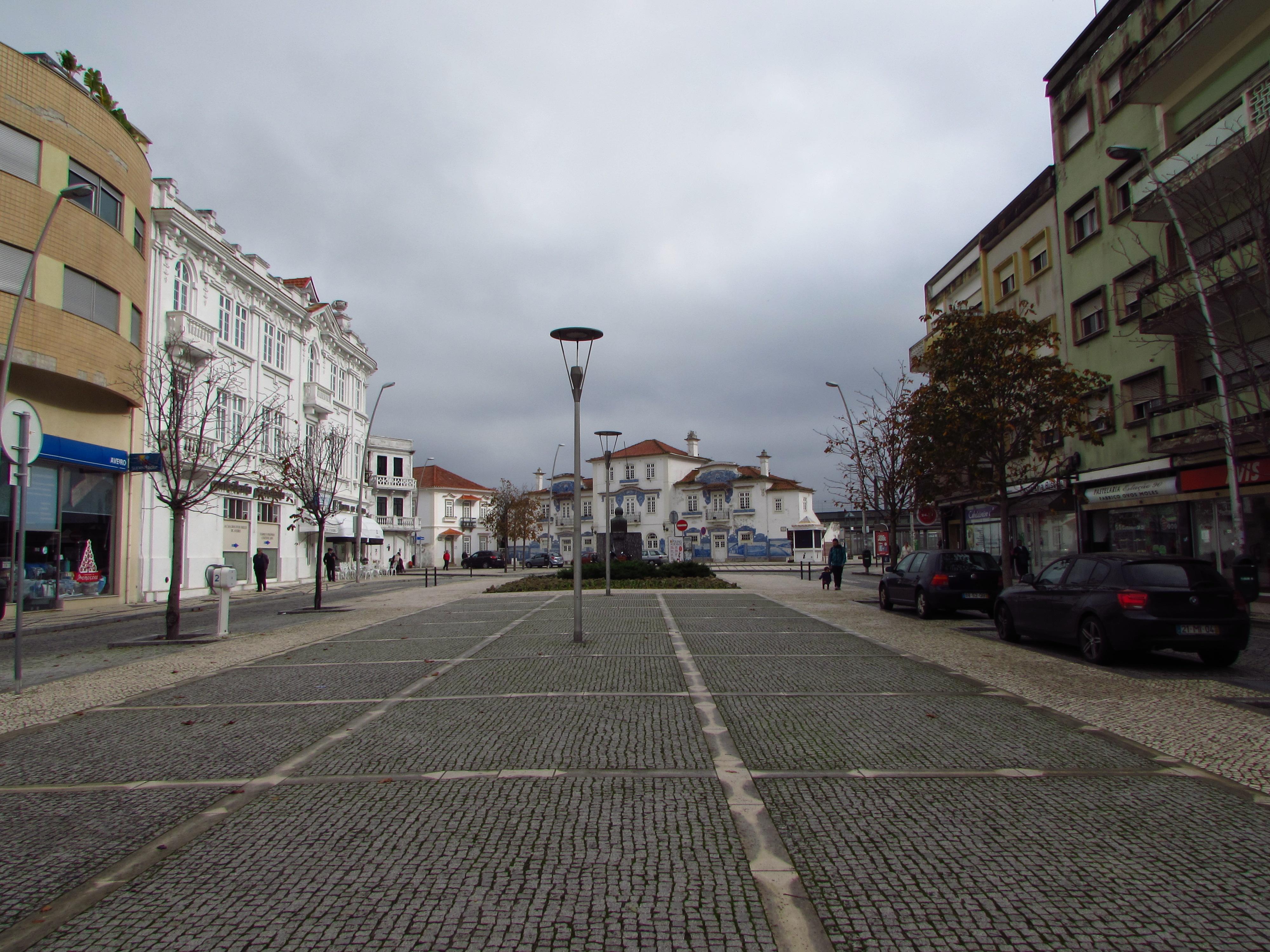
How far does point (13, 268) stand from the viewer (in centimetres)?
2030

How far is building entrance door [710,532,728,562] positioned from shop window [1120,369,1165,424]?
5417 centimetres

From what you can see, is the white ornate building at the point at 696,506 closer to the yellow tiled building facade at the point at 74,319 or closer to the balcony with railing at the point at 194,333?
the balcony with railing at the point at 194,333

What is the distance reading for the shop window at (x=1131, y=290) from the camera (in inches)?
914

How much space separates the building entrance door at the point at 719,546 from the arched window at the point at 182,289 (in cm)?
5446

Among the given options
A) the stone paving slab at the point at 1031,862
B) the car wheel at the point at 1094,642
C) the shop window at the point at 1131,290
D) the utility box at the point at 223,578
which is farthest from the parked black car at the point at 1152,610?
the shop window at the point at 1131,290

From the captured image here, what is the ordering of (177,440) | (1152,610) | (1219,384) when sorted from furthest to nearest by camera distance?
(1219,384) → (177,440) → (1152,610)

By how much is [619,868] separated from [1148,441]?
24.0m

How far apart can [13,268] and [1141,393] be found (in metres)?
29.5

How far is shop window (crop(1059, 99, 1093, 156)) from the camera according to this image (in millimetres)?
26391

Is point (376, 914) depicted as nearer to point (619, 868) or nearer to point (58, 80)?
point (619, 868)

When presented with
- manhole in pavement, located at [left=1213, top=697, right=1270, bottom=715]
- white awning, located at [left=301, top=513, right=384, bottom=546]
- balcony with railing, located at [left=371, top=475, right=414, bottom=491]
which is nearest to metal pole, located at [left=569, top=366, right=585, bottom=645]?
manhole in pavement, located at [left=1213, top=697, right=1270, bottom=715]

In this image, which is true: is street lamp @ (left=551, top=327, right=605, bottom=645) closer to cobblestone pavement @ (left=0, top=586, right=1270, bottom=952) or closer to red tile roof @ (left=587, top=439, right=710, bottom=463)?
cobblestone pavement @ (left=0, top=586, right=1270, bottom=952)

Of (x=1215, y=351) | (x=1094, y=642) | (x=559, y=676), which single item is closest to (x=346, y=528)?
(x=559, y=676)

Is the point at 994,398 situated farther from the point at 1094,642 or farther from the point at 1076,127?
the point at 1076,127
